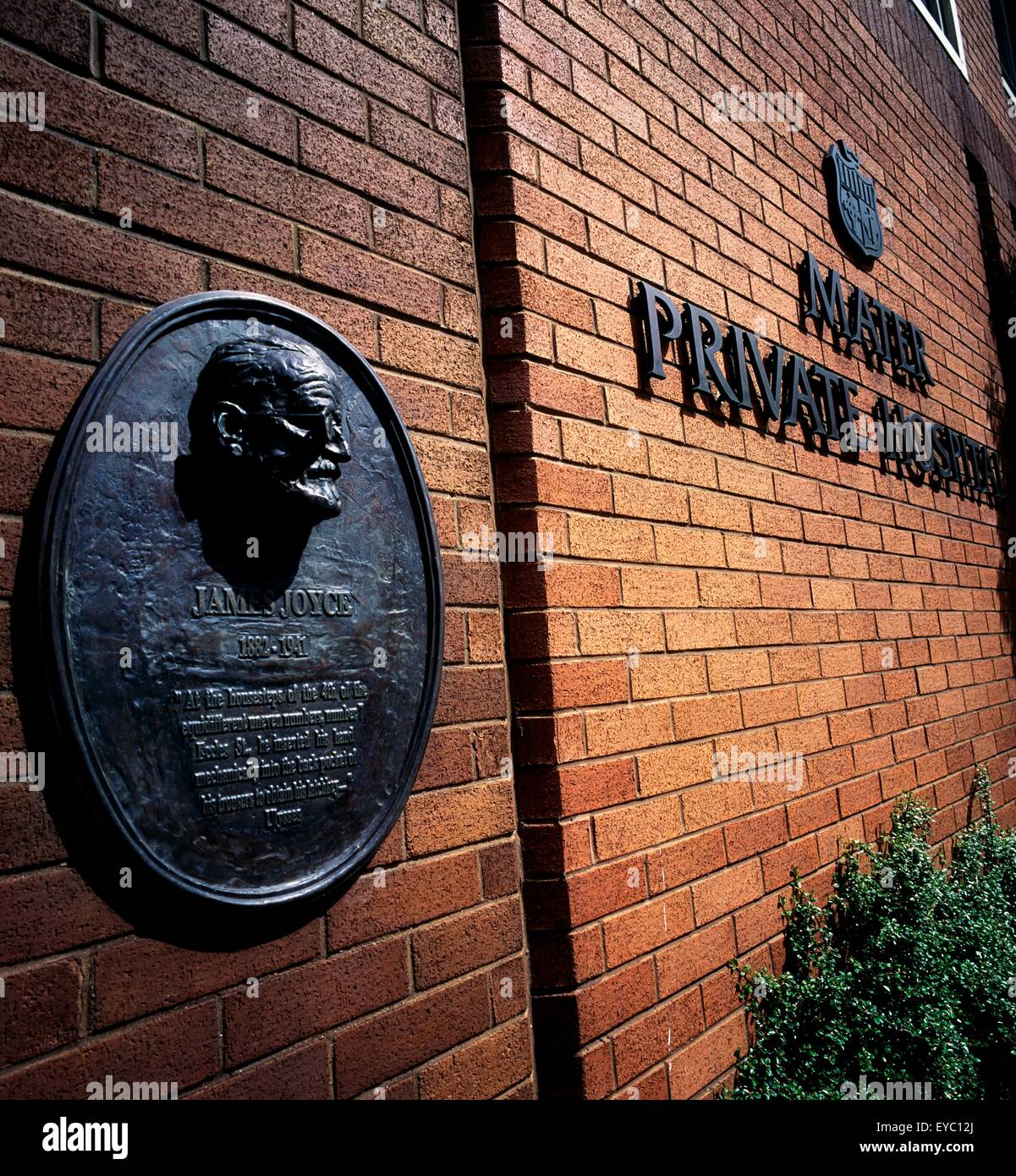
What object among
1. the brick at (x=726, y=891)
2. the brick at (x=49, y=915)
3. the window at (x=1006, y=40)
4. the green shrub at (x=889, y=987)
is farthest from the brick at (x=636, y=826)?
the window at (x=1006, y=40)

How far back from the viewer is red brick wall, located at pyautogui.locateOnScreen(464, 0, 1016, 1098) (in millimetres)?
2037

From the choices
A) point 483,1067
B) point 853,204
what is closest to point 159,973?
point 483,1067

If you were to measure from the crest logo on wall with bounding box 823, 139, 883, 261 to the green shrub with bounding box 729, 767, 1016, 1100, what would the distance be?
2520mm

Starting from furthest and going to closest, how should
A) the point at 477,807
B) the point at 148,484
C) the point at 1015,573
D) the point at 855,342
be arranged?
1. the point at 1015,573
2. the point at 855,342
3. the point at 477,807
4. the point at 148,484

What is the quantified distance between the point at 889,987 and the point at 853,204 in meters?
3.23

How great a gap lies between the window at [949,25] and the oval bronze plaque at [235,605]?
6.13m

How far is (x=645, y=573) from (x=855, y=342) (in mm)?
2094

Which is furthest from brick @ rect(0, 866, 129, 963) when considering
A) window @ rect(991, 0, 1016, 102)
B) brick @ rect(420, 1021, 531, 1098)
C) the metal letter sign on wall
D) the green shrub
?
window @ rect(991, 0, 1016, 102)

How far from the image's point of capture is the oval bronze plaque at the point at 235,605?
1333 millimetres

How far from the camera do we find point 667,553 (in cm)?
245

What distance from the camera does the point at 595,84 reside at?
2.49 meters
